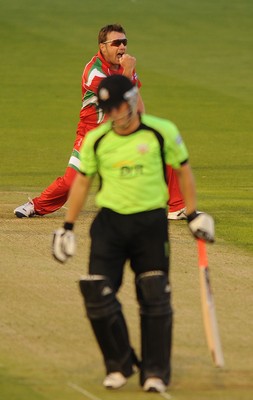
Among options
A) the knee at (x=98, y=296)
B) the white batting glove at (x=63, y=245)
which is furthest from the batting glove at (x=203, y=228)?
the white batting glove at (x=63, y=245)

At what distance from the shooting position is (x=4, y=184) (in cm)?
2041

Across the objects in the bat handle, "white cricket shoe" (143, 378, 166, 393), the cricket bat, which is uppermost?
the bat handle

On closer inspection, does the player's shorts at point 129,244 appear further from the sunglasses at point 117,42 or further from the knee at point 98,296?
the sunglasses at point 117,42

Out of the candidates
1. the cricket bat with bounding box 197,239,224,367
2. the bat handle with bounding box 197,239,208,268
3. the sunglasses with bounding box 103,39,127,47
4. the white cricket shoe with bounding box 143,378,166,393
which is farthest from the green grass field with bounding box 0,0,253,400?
the sunglasses with bounding box 103,39,127,47

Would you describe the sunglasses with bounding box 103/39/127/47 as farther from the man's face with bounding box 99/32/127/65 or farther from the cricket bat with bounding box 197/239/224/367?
the cricket bat with bounding box 197/239/224/367

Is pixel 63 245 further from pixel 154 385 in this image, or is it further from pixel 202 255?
pixel 154 385

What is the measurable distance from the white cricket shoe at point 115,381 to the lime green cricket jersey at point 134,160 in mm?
1019

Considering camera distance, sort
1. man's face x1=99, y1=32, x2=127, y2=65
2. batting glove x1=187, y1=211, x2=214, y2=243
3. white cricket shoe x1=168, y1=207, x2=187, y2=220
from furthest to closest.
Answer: white cricket shoe x1=168, y1=207, x2=187, y2=220, man's face x1=99, y1=32, x2=127, y2=65, batting glove x1=187, y1=211, x2=214, y2=243

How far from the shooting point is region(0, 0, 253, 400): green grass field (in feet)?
32.3

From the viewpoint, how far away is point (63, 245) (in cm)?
931

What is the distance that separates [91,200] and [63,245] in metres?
8.52

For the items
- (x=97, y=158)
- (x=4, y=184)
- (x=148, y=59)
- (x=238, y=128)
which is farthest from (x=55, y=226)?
(x=148, y=59)

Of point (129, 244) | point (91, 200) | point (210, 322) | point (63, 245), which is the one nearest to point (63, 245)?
point (63, 245)

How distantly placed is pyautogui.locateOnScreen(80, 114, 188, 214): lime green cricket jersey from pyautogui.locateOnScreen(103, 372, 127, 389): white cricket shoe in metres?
1.02
